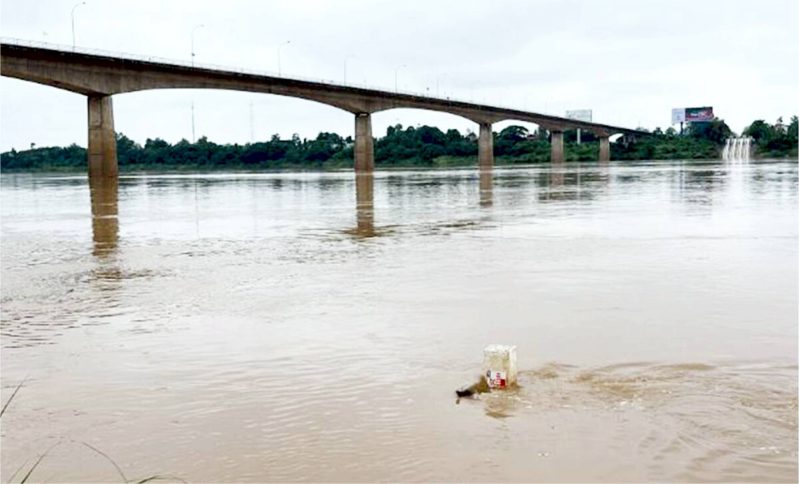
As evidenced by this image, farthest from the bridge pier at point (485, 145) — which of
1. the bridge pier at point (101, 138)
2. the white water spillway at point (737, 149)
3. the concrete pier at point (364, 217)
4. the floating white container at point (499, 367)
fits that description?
the floating white container at point (499, 367)

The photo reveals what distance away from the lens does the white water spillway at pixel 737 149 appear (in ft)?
488

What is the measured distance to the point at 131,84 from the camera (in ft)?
214

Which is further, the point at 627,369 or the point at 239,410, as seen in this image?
the point at 627,369

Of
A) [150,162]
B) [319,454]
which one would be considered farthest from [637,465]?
[150,162]

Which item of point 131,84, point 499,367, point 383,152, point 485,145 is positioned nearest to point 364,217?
point 499,367

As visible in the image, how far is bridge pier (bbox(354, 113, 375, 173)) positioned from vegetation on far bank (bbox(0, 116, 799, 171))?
41.9 metres

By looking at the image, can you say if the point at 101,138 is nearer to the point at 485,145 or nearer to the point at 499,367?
the point at 485,145

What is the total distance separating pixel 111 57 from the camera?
2415 inches

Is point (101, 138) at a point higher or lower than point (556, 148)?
higher

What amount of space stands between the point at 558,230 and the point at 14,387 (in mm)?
12878

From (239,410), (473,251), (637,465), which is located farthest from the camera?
(473,251)

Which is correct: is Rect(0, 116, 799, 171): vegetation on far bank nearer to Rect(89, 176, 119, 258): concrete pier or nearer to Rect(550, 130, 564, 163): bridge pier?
Rect(550, 130, 564, 163): bridge pier

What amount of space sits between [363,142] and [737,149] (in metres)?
87.1

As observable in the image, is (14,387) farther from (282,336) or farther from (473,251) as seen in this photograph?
(473,251)
